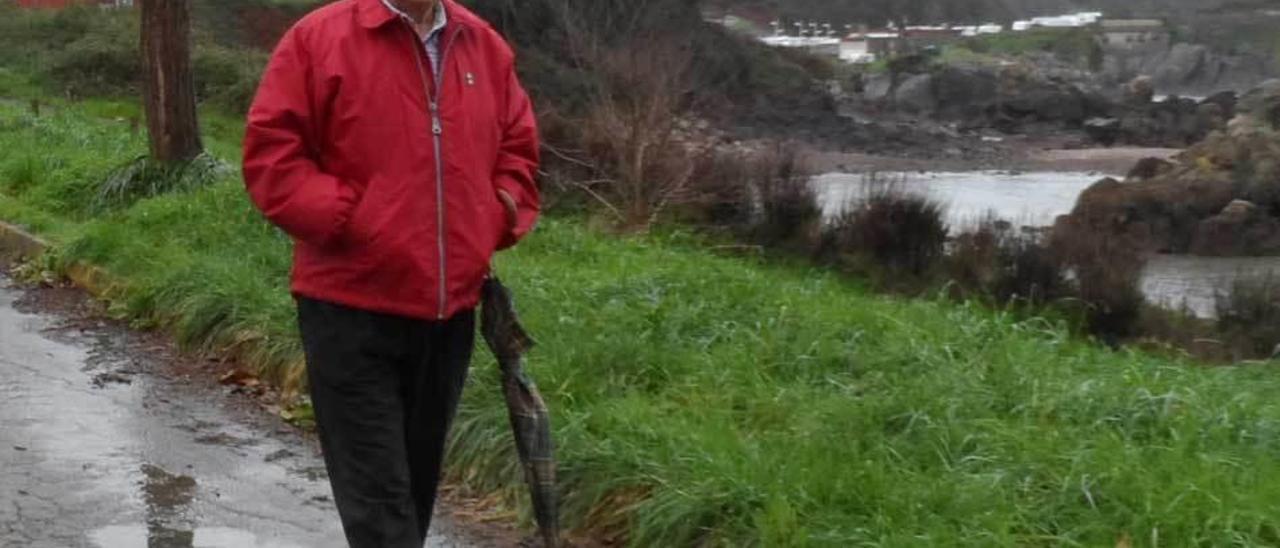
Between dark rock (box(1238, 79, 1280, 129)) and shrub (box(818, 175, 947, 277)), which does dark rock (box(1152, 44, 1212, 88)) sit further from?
shrub (box(818, 175, 947, 277))

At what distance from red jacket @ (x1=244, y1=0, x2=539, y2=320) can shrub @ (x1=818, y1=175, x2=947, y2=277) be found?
15.9m

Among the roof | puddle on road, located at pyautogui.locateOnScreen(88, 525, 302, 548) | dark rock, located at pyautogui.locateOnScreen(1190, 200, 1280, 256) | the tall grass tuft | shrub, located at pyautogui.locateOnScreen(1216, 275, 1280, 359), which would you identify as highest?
the roof

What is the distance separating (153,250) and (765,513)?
227 inches

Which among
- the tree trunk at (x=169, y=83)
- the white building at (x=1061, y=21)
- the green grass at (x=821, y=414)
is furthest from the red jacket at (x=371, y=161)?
the white building at (x=1061, y=21)

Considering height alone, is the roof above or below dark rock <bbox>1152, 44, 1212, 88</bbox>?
above

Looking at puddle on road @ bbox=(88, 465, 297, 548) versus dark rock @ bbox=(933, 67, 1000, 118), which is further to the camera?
dark rock @ bbox=(933, 67, 1000, 118)

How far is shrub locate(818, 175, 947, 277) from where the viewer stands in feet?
66.5

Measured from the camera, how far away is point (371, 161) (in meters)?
4.00

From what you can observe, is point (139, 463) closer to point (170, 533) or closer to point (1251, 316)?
point (170, 533)

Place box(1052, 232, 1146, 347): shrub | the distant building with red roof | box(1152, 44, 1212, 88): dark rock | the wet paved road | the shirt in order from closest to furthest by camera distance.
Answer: the shirt < the wet paved road < box(1052, 232, 1146, 347): shrub < the distant building with red roof < box(1152, 44, 1212, 88): dark rock

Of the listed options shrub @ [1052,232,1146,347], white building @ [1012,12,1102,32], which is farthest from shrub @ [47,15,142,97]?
white building @ [1012,12,1102,32]

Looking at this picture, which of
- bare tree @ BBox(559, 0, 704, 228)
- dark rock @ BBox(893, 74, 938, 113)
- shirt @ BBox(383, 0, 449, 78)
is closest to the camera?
shirt @ BBox(383, 0, 449, 78)

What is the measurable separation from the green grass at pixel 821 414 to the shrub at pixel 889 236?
426 inches

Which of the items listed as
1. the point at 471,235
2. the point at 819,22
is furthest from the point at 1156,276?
the point at 819,22
